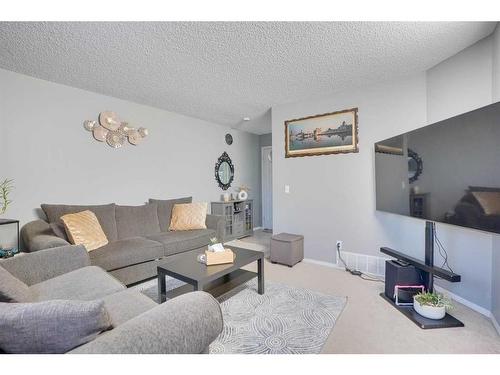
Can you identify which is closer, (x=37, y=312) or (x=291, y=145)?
(x=37, y=312)

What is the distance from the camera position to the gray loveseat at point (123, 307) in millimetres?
772

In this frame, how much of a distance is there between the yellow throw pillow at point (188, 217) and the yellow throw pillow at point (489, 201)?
293 centimetres

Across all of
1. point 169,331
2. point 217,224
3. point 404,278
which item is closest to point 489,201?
point 404,278

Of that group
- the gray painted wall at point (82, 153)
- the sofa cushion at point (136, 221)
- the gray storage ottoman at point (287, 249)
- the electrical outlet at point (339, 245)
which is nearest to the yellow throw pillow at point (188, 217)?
the sofa cushion at point (136, 221)

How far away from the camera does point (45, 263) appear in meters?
1.67

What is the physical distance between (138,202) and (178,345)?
3003 mm

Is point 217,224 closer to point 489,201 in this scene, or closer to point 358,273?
point 358,273

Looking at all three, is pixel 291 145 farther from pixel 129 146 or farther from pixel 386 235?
pixel 129 146

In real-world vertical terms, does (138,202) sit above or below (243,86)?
below

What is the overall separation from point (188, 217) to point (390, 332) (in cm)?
264

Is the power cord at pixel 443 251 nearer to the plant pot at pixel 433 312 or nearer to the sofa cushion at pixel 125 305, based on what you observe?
the plant pot at pixel 433 312

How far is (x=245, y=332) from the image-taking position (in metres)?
1.68

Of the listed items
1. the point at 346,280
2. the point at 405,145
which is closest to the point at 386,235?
the point at 346,280
